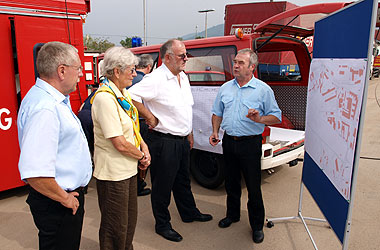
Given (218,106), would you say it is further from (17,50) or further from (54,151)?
(17,50)

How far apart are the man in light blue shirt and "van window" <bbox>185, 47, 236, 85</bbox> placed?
2.44m

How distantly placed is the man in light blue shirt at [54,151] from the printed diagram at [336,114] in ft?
5.11

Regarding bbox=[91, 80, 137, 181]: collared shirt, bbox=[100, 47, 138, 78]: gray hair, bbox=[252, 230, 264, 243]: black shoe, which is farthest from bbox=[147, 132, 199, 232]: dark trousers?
bbox=[100, 47, 138, 78]: gray hair

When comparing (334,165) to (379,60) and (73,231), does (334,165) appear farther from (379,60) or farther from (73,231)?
(379,60)

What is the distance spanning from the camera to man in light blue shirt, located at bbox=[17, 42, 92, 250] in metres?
1.50

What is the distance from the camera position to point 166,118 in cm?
296

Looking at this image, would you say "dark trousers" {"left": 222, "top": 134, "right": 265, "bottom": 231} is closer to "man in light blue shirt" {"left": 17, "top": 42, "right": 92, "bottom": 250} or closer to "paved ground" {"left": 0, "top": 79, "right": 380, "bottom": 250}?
"paved ground" {"left": 0, "top": 79, "right": 380, "bottom": 250}

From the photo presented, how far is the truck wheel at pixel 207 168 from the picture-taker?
4.08 m

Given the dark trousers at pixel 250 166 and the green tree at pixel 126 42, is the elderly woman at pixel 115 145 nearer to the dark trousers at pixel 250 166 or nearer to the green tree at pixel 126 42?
the dark trousers at pixel 250 166

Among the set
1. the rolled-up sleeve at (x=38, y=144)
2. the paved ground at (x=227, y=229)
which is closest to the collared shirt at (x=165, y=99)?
the paved ground at (x=227, y=229)

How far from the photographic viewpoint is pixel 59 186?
1.61 m

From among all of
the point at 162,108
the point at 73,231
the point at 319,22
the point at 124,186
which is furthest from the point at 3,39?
the point at 319,22

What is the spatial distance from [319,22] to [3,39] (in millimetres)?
3243

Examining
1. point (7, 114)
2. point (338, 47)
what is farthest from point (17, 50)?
point (338, 47)
